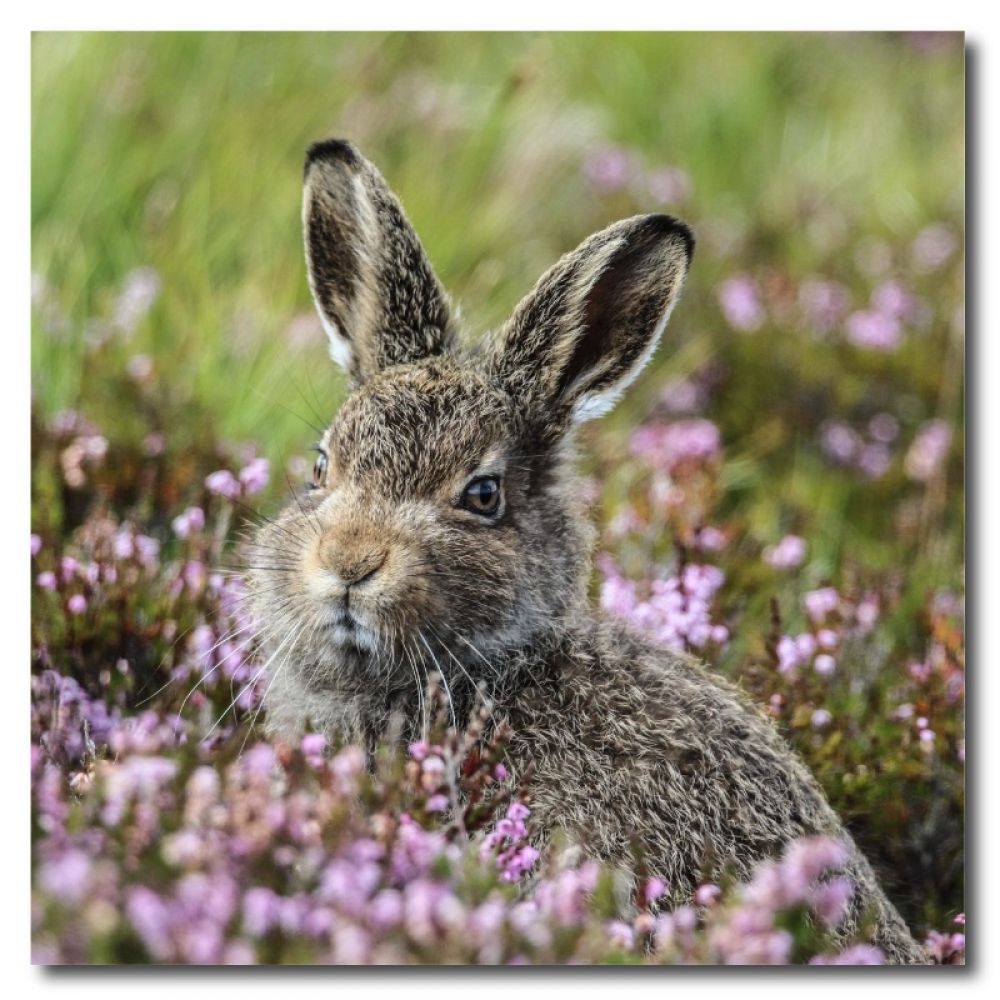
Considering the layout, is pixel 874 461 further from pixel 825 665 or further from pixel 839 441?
pixel 825 665

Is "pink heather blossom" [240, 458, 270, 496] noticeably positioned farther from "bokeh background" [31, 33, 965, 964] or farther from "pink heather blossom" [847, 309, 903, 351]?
"pink heather blossom" [847, 309, 903, 351]

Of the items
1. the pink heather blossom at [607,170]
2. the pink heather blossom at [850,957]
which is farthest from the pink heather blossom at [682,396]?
the pink heather blossom at [850,957]

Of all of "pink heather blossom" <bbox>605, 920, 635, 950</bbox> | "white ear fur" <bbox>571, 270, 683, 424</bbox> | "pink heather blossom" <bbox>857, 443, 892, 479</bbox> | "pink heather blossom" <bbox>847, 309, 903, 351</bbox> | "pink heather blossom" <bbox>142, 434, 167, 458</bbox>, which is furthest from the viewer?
"pink heather blossom" <bbox>847, 309, 903, 351</bbox>

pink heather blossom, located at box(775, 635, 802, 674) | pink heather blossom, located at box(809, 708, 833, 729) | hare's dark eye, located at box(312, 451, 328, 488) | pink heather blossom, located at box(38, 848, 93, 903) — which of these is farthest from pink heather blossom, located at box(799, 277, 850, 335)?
pink heather blossom, located at box(38, 848, 93, 903)

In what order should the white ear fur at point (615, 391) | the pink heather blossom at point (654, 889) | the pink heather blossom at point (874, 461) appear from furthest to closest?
the pink heather blossom at point (874, 461) < the white ear fur at point (615, 391) < the pink heather blossom at point (654, 889)

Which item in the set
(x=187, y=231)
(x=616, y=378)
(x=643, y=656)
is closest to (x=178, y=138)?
(x=187, y=231)

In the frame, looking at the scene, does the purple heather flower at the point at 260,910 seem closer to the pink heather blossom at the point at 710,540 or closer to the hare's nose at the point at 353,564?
Result: the hare's nose at the point at 353,564
